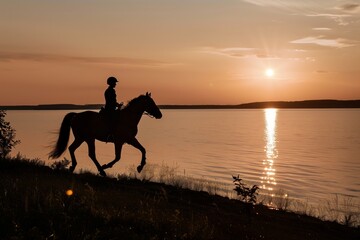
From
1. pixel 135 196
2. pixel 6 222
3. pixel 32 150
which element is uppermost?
pixel 6 222

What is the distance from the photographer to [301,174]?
110 feet

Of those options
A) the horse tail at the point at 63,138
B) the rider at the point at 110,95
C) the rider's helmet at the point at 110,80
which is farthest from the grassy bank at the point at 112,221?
the horse tail at the point at 63,138

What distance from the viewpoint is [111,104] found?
1659 cm

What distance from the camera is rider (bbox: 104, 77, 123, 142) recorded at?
16.3 m

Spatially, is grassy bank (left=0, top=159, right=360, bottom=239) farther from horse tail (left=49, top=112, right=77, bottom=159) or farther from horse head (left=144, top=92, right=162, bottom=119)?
horse tail (left=49, top=112, right=77, bottom=159)

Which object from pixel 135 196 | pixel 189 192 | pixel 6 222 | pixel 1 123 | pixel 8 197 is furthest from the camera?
pixel 1 123

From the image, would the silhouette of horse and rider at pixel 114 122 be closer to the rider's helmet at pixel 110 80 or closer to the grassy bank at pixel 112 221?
the rider's helmet at pixel 110 80

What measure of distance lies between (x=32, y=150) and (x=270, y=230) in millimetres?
42414

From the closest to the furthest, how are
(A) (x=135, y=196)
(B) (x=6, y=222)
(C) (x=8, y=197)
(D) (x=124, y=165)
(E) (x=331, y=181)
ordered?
(B) (x=6, y=222), (C) (x=8, y=197), (A) (x=135, y=196), (E) (x=331, y=181), (D) (x=124, y=165)

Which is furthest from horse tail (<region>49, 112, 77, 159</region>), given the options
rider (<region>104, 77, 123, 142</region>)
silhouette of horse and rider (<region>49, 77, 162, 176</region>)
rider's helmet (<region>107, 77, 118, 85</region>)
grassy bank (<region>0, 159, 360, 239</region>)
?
grassy bank (<region>0, 159, 360, 239</region>)

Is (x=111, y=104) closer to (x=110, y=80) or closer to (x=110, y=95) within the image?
(x=110, y=95)

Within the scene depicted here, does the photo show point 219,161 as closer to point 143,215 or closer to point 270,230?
point 270,230

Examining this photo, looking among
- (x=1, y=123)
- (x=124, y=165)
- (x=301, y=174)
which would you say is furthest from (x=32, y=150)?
(x=301, y=174)

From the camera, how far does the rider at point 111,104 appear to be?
53.5ft
